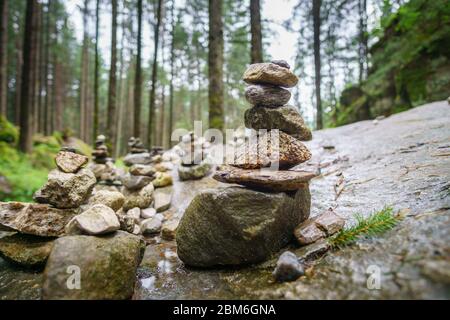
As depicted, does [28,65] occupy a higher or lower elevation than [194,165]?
higher

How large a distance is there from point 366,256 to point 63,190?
348 centimetres

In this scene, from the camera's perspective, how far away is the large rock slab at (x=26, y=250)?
286 centimetres

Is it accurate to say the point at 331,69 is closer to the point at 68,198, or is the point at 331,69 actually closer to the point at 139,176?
the point at 139,176

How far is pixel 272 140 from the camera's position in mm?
3094

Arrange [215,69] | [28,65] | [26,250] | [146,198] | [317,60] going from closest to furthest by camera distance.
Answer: [26,250]
[146,198]
[215,69]
[28,65]
[317,60]

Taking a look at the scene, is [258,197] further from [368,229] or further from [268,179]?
[368,229]

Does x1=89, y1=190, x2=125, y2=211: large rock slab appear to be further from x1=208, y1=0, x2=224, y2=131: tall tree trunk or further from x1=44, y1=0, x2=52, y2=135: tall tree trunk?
x1=44, y1=0, x2=52, y2=135: tall tree trunk

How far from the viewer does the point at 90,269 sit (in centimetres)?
220

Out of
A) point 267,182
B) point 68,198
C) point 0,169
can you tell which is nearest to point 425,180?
point 267,182

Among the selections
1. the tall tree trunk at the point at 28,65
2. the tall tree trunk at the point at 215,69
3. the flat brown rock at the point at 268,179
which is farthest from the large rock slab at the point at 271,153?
the tall tree trunk at the point at 28,65

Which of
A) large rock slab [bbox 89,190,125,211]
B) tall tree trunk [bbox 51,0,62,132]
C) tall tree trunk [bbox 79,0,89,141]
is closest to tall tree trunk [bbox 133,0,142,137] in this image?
large rock slab [bbox 89,190,125,211]

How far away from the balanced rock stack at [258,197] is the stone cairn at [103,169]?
346 cm

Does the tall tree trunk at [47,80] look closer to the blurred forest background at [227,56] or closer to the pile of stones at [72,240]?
the blurred forest background at [227,56]

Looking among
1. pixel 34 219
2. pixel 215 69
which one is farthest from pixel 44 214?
pixel 215 69
